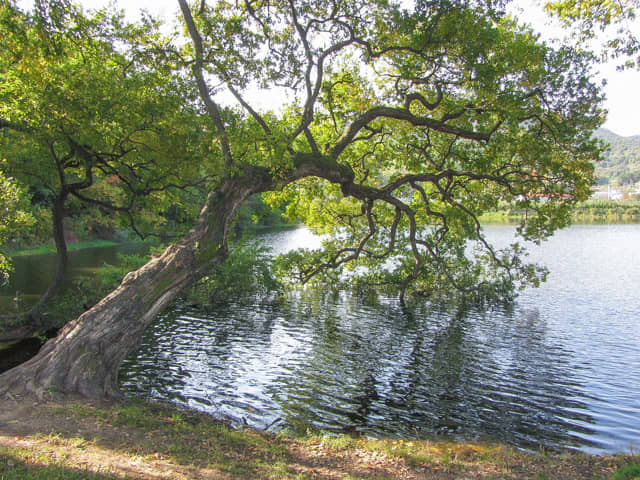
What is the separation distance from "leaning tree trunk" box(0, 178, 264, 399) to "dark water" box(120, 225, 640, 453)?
8.40ft

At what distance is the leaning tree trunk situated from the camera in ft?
25.6

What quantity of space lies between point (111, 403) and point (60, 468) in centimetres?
296

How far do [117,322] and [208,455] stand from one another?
143 inches

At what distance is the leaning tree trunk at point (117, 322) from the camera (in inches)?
307

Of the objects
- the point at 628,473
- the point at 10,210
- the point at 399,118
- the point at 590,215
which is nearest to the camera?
the point at 628,473

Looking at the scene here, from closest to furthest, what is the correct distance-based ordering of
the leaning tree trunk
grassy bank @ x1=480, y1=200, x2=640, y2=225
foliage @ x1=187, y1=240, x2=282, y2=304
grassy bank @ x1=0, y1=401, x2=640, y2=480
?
grassy bank @ x1=0, y1=401, x2=640, y2=480 < the leaning tree trunk < foliage @ x1=187, y1=240, x2=282, y2=304 < grassy bank @ x1=480, y1=200, x2=640, y2=225

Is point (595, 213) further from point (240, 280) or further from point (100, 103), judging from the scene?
point (100, 103)

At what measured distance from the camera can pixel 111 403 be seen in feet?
25.6

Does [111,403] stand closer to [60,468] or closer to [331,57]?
[60,468]

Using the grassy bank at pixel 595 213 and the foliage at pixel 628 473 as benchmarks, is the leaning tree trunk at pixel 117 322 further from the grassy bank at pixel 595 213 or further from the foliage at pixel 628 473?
the grassy bank at pixel 595 213

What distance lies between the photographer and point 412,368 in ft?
43.3

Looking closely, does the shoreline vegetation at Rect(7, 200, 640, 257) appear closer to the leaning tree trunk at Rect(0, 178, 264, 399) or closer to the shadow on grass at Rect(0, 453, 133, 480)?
the leaning tree trunk at Rect(0, 178, 264, 399)

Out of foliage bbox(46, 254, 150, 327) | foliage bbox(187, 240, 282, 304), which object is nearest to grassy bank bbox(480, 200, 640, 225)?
foliage bbox(187, 240, 282, 304)

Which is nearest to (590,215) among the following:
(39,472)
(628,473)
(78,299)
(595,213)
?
(595,213)
